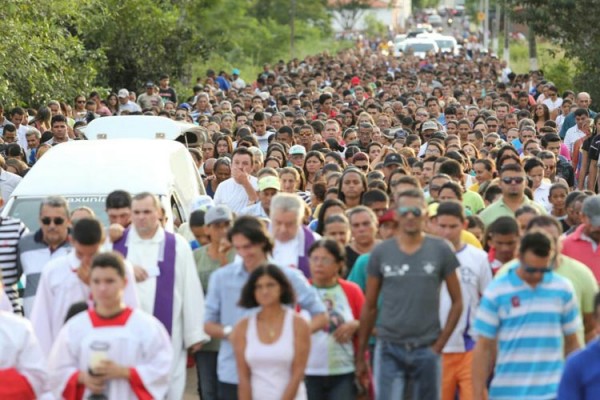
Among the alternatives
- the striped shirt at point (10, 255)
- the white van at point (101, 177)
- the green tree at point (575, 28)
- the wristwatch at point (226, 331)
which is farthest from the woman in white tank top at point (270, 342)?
the green tree at point (575, 28)

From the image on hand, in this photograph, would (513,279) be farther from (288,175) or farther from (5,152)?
(5,152)

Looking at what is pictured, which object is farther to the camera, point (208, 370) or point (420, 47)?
point (420, 47)

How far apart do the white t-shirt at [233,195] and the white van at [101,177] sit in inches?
26.4

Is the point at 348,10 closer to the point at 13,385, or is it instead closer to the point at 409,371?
the point at 409,371

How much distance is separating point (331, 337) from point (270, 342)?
839 millimetres

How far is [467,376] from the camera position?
10.0 meters

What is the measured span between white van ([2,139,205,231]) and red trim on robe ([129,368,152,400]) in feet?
12.3

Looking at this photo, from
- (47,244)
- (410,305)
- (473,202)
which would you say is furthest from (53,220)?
(473,202)

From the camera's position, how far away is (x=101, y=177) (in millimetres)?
13070

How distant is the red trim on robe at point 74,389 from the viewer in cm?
851

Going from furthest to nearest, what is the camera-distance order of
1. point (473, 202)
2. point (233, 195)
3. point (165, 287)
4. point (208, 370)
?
point (233, 195)
point (473, 202)
point (208, 370)
point (165, 287)

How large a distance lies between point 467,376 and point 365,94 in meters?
25.9

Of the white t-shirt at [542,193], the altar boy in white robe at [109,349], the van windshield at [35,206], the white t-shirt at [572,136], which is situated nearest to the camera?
the altar boy in white robe at [109,349]

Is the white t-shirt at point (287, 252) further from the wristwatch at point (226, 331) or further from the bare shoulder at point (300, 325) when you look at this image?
the bare shoulder at point (300, 325)
